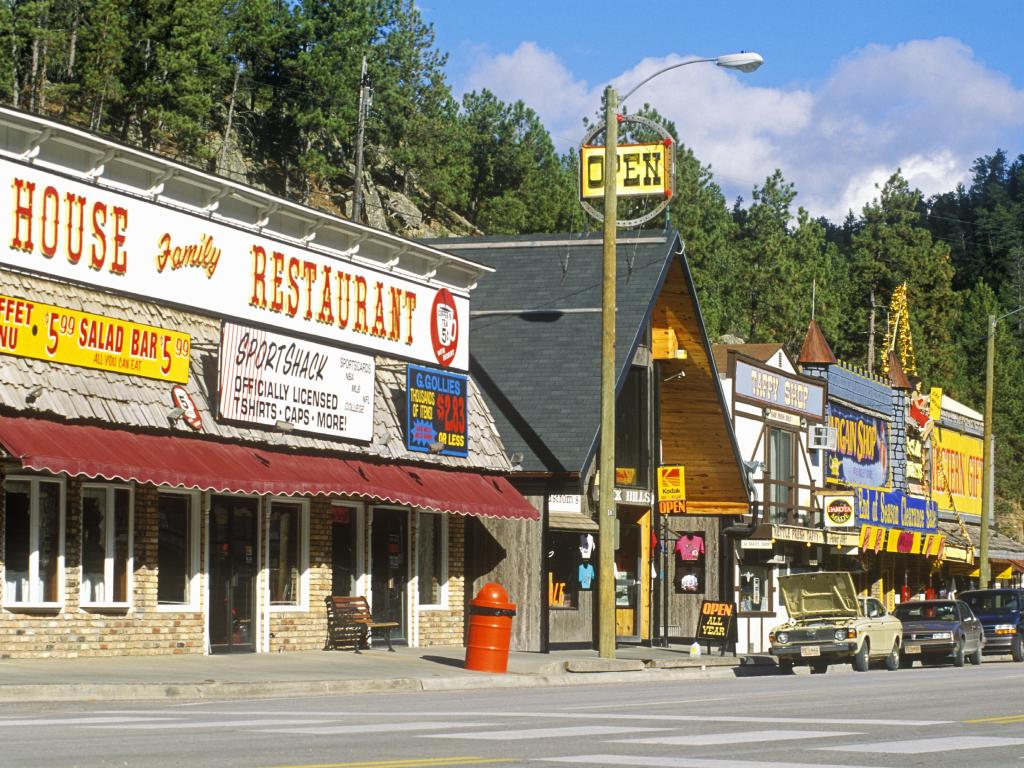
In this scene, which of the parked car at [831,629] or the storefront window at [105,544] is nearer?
the storefront window at [105,544]

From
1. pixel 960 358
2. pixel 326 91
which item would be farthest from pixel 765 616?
pixel 960 358

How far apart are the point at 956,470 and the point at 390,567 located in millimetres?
37721

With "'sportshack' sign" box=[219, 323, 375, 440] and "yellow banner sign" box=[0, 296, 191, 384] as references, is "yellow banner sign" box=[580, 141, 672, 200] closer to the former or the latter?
"'sportshack' sign" box=[219, 323, 375, 440]

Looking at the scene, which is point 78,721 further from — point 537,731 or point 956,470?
point 956,470

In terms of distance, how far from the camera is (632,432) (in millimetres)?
37562

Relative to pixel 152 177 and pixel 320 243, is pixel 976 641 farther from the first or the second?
pixel 152 177

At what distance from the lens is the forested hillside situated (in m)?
65.7

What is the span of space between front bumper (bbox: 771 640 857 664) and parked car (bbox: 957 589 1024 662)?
25.3 feet

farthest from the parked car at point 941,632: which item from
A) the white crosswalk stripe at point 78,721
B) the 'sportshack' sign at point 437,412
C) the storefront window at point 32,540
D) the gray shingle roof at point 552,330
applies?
the white crosswalk stripe at point 78,721

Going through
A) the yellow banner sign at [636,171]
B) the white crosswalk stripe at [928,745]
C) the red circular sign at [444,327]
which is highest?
the yellow banner sign at [636,171]

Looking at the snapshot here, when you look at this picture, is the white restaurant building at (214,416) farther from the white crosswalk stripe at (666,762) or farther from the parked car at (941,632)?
the white crosswalk stripe at (666,762)

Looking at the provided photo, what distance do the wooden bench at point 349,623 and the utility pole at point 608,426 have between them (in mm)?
3420

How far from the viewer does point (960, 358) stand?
3991 inches

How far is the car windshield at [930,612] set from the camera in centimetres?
3416
